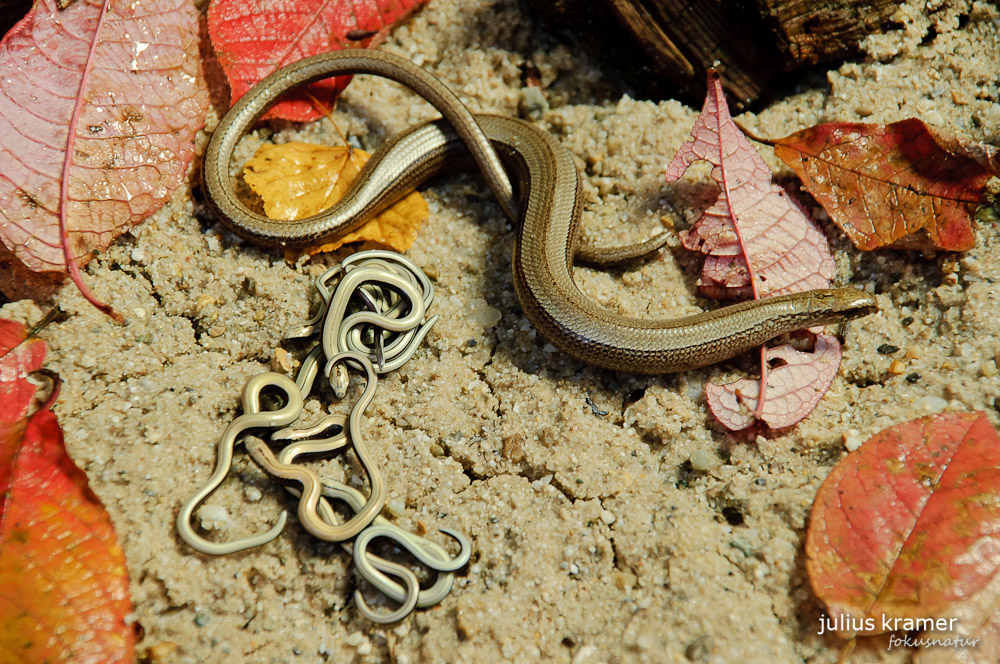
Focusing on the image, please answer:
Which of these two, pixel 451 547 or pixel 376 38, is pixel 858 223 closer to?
pixel 451 547

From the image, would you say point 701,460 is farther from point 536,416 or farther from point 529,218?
point 529,218

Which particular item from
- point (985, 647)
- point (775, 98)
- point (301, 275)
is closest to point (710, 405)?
point (985, 647)

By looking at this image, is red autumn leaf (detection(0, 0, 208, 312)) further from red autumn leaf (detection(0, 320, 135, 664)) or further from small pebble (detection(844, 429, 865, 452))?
small pebble (detection(844, 429, 865, 452))

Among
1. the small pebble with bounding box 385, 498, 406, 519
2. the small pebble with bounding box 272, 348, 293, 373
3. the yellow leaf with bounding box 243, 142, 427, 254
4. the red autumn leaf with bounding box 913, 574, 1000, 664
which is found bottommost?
the red autumn leaf with bounding box 913, 574, 1000, 664

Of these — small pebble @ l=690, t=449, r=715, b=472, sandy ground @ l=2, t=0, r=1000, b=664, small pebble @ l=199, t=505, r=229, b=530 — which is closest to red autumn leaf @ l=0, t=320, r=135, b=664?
sandy ground @ l=2, t=0, r=1000, b=664

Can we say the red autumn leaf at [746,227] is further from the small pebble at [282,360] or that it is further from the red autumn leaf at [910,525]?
the small pebble at [282,360]

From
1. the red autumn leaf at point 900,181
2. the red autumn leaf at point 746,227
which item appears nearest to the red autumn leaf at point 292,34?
the red autumn leaf at point 746,227

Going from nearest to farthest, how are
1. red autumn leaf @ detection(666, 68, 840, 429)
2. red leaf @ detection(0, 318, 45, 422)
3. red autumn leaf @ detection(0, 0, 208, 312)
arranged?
red leaf @ detection(0, 318, 45, 422)
red autumn leaf @ detection(0, 0, 208, 312)
red autumn leaf @ detection(666, 68, 840, 429)
